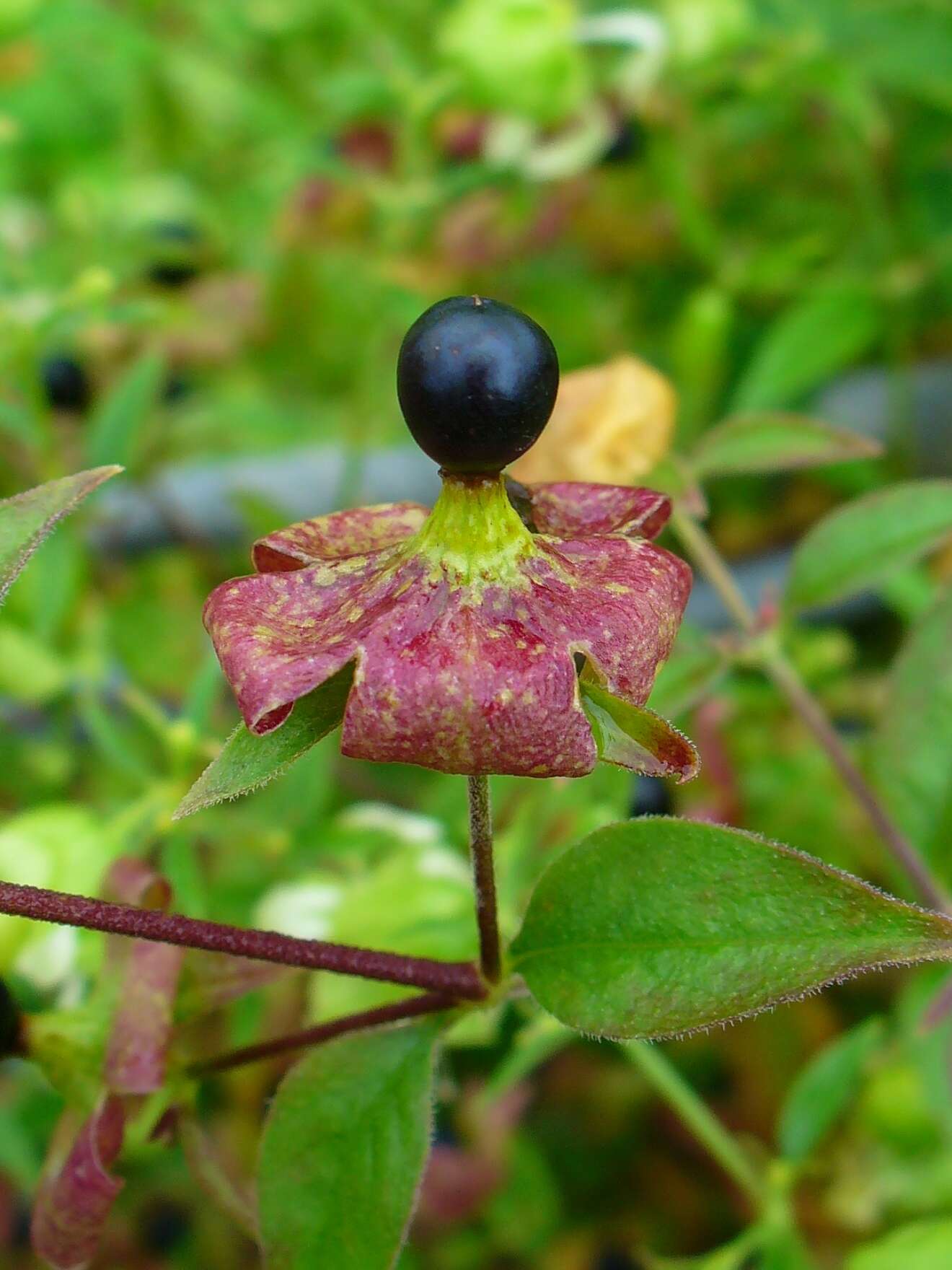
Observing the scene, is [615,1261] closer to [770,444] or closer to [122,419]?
[770,444]

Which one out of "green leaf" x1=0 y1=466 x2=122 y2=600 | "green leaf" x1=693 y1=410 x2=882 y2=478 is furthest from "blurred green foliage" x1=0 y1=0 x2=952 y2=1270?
"green leaf" x1=0 y1=466 x2=122 y2=600

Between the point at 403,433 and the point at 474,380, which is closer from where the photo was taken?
the point at 474,380

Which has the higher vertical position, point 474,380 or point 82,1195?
point 474,380

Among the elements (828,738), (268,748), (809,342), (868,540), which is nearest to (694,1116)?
(828,738)

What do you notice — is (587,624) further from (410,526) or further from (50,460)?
(50,460)

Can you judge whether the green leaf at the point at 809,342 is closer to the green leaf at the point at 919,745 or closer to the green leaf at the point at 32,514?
the green leaf at the point at 919,745

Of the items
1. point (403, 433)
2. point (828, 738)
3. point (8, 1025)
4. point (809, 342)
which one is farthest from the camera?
point (403, 433)

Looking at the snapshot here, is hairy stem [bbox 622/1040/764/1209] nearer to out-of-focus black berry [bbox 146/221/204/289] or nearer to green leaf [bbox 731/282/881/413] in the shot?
green leaf [bbox 731/282/881/413]
